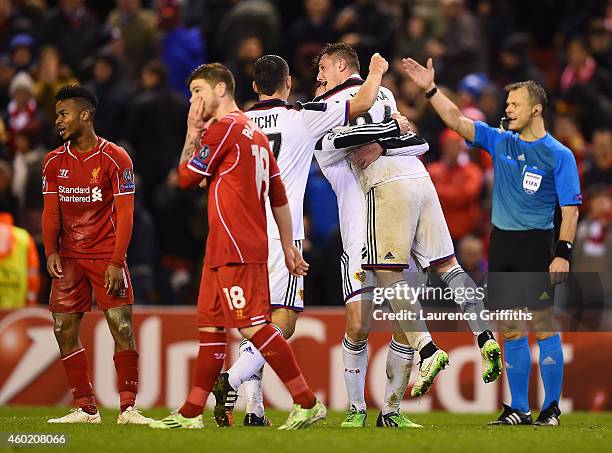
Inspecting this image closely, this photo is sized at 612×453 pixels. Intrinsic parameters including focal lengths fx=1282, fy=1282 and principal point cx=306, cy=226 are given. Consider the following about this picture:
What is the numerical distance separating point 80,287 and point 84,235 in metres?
0.40

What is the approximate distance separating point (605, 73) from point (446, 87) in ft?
7.18

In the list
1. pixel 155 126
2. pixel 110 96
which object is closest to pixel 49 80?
pixel 110 96

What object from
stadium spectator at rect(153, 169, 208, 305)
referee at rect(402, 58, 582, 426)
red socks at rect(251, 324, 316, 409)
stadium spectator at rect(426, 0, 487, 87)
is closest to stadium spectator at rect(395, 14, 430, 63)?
stadium spectator at rect(426, 0, 487, 87)

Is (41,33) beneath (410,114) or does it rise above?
above

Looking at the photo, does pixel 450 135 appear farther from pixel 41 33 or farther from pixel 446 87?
pixel 41 33

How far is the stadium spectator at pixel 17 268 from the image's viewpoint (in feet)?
46.4

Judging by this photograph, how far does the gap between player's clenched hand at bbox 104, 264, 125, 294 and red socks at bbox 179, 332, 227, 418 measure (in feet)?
3.98

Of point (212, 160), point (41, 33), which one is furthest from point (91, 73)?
point (212, 160)

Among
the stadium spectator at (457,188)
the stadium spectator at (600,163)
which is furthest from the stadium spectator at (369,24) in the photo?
the stadium spectator at (600,163)

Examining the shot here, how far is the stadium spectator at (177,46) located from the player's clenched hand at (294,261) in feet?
31.0

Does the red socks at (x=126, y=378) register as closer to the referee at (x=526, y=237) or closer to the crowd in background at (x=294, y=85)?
the referee at (x=526, y=237)

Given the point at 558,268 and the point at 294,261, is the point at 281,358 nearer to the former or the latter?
the point at 294,261

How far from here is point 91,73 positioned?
18.3 metres

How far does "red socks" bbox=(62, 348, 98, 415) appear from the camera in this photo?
986 centimetres
